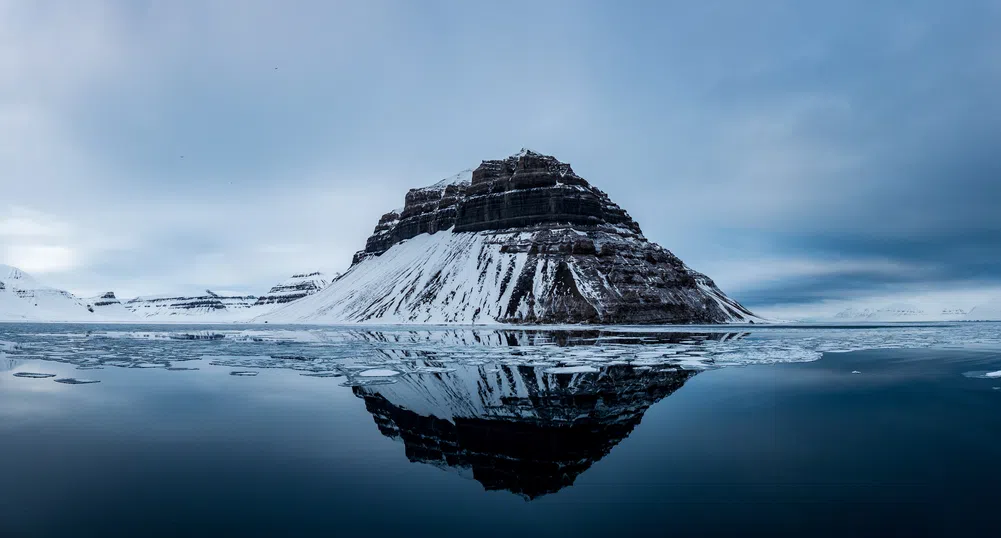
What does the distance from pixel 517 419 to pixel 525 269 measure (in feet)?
343

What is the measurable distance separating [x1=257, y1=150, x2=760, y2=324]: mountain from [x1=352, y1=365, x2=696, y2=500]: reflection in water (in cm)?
8259

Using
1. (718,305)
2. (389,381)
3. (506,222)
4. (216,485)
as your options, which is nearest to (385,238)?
(506,222)

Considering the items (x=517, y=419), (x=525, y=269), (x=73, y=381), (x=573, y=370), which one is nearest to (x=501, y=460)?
(x=517, y=419)

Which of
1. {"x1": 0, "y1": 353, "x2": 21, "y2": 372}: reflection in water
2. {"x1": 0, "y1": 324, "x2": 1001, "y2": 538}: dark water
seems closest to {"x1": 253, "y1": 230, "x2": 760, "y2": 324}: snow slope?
{"x1": 0, "y1": 353, "x2": 21, "y2": 372}: reflection in water

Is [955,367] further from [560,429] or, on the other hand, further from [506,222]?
[506,222]

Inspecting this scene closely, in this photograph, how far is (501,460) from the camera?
9.75m

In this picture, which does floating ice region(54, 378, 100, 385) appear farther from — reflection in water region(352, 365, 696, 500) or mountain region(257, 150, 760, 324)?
mountain region(257, 150, 760, 324)

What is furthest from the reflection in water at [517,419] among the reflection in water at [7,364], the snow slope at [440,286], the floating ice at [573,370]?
the snow slope at [440,286]

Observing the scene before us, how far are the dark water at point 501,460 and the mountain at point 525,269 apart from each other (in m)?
86.2

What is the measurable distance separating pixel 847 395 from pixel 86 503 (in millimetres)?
18238

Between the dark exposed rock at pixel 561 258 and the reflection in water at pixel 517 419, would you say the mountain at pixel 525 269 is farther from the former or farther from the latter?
the reflection in water at pixel 517 419

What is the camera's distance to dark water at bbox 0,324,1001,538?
6.98 meters

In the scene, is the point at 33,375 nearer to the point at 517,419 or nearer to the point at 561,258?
the point at 517,419

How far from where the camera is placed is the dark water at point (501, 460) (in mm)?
6984
